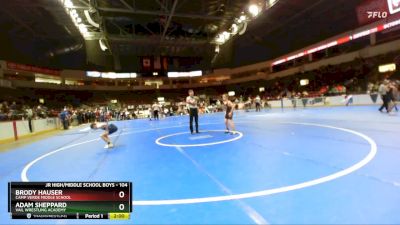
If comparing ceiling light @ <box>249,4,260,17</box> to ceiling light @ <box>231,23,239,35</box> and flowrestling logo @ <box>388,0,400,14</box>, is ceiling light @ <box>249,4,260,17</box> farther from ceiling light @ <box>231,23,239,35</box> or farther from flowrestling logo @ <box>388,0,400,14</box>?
flowrestling logo @ <box>388,0,400,14</box>

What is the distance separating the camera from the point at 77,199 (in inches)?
104

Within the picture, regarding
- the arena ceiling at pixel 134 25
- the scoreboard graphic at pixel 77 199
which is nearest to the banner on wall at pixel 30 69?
the arena ceiling at pixel 134 25

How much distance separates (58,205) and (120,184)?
0.67m

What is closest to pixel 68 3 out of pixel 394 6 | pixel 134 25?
pixel 134 25

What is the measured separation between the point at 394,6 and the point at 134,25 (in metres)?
25.6

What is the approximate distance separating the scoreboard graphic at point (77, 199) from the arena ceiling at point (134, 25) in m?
19.4

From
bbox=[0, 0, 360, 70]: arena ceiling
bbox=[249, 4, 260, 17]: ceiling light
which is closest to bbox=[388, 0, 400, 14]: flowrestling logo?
bbox=[0, 0, 360, 70]: arena ceiling

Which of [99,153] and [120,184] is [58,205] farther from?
[99,153]

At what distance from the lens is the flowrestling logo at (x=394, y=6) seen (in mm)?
19469

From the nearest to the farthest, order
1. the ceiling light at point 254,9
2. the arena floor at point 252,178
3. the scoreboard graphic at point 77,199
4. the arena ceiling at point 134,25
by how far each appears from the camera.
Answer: the scoreboard graphic at point 77,199, the arena floor at point 252,178, the ceiling light at point 254,9, the arena ceiling at point 134,25

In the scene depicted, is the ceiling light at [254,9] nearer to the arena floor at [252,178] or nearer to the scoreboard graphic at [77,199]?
the arena floor at [252,178]

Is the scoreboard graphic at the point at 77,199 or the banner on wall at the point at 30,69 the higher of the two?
the banner on wall at the point at 30,69

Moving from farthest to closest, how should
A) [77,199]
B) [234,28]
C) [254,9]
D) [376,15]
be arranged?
[234,28] < [376,15] < [254,9] < [77,199]

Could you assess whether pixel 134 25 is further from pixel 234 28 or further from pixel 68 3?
pixel 68 3
